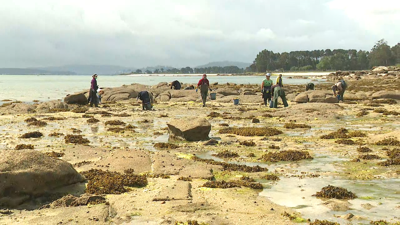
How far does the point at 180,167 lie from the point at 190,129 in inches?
171

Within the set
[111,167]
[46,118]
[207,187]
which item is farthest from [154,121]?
[207,187]

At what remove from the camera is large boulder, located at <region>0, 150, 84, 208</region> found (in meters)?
7.09

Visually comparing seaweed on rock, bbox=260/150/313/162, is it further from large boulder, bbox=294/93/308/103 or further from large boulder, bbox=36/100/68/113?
large boulder, bbox=36/100/68/113

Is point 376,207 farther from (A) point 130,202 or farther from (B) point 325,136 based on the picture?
(B) point 325,136

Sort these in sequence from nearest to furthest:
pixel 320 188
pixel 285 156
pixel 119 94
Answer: pixel 320 188 < pixel 285 156 < pixel 119 94

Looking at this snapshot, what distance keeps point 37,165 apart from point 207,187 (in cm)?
357

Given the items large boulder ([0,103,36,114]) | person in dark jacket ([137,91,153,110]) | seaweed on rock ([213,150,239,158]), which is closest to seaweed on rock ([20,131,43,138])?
seaweed on rock ([213,150,239,158])

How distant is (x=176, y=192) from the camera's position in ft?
26.2

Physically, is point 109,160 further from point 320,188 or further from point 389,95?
point 389,95

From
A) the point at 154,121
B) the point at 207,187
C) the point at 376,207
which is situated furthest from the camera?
the point at 154,121

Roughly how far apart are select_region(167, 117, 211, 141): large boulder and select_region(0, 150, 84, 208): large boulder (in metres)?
6.65

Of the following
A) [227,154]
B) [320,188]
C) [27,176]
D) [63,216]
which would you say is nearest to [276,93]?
[227,154]

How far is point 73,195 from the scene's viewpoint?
305 inches

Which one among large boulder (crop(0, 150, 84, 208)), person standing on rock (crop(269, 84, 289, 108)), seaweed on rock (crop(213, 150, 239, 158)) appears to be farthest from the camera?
person standing on rock (crop(269, 84, 289, 108))
